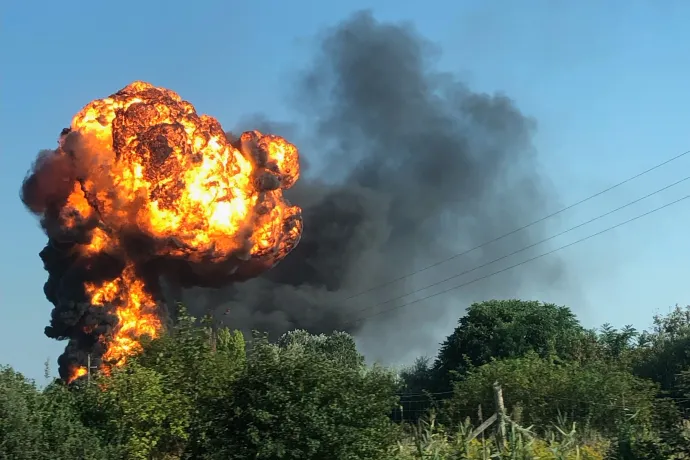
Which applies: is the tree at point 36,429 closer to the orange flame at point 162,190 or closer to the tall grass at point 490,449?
the tall grass at point 490,449

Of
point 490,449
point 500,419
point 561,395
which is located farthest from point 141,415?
point 561,395

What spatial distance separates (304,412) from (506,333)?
4897 centimetres

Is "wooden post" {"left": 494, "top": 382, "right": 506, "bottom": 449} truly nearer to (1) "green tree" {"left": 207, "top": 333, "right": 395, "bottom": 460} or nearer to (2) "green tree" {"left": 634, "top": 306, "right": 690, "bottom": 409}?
(1) "green tree" {"left": 207, "top": 333, "right": 395, "bottom": 460}

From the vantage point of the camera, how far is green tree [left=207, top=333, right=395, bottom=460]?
21.5 meters

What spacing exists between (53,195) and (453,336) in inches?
1360

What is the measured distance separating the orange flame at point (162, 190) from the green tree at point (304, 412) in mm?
34708

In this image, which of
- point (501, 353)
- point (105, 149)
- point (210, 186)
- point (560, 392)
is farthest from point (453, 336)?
point (560, 392)

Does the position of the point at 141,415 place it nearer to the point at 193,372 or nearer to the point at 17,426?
the point at 193,372

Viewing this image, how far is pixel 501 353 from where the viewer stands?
223 feet

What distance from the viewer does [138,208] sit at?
192 ft

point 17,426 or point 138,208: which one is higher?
point 138,208

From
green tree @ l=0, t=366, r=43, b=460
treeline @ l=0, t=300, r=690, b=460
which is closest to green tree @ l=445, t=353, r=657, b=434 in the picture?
treeline @ l=0, t=300, r=690, b=460

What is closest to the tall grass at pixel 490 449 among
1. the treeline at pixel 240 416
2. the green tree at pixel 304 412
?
the treeline at pixel 240 416

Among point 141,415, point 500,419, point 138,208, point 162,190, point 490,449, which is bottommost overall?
point 490,449
